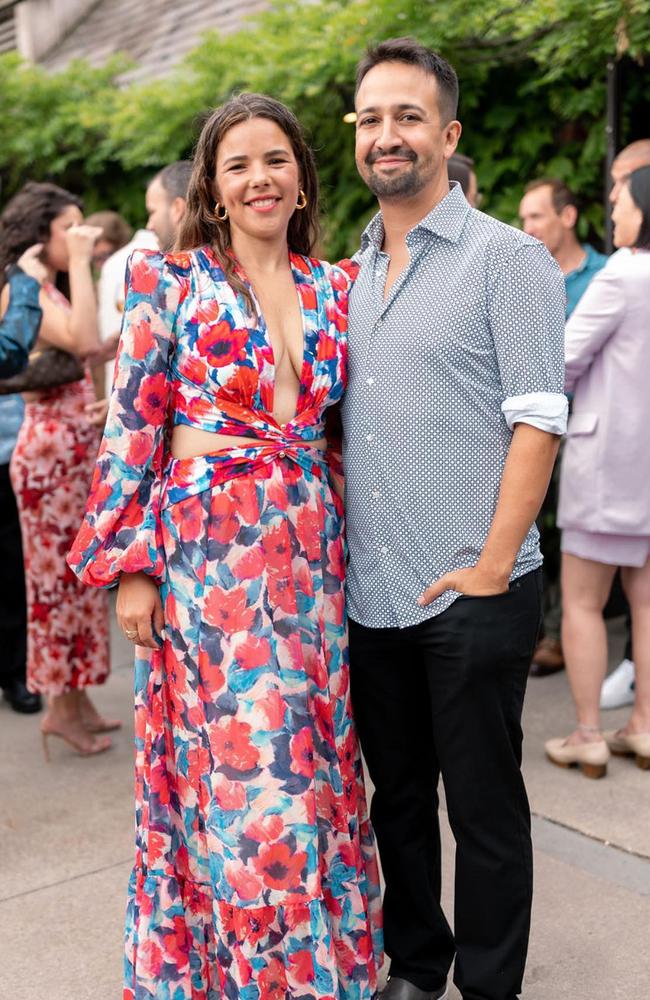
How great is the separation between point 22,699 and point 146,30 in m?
6.54

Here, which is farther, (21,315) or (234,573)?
(21,315)

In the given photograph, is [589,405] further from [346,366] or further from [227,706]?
[227,706]

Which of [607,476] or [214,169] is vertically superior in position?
[214,169]

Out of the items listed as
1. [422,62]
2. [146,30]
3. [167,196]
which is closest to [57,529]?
[167,196]

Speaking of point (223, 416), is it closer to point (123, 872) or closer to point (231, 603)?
point (231, 603)

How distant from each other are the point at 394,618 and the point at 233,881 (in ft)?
2.15

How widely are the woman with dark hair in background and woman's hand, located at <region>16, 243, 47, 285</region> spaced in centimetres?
8

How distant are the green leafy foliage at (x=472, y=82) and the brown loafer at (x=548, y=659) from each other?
185 centimetres

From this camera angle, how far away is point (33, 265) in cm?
440

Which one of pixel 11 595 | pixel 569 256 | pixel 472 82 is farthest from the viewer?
pixel 472 82

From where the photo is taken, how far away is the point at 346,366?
266 cm

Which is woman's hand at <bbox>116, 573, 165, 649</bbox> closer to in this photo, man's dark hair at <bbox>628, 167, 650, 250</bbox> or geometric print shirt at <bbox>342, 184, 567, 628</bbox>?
geometric print shirt at <bbox>342, 184, 567, 628</bbox>

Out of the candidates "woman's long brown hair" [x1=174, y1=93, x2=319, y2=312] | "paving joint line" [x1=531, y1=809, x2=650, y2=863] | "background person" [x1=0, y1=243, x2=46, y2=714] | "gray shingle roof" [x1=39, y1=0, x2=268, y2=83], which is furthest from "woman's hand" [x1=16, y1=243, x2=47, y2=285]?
"gray shingle roof" [x1=39, y1=0, x2=268, y2=83]

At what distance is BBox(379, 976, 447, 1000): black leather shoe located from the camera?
279 centimetres
